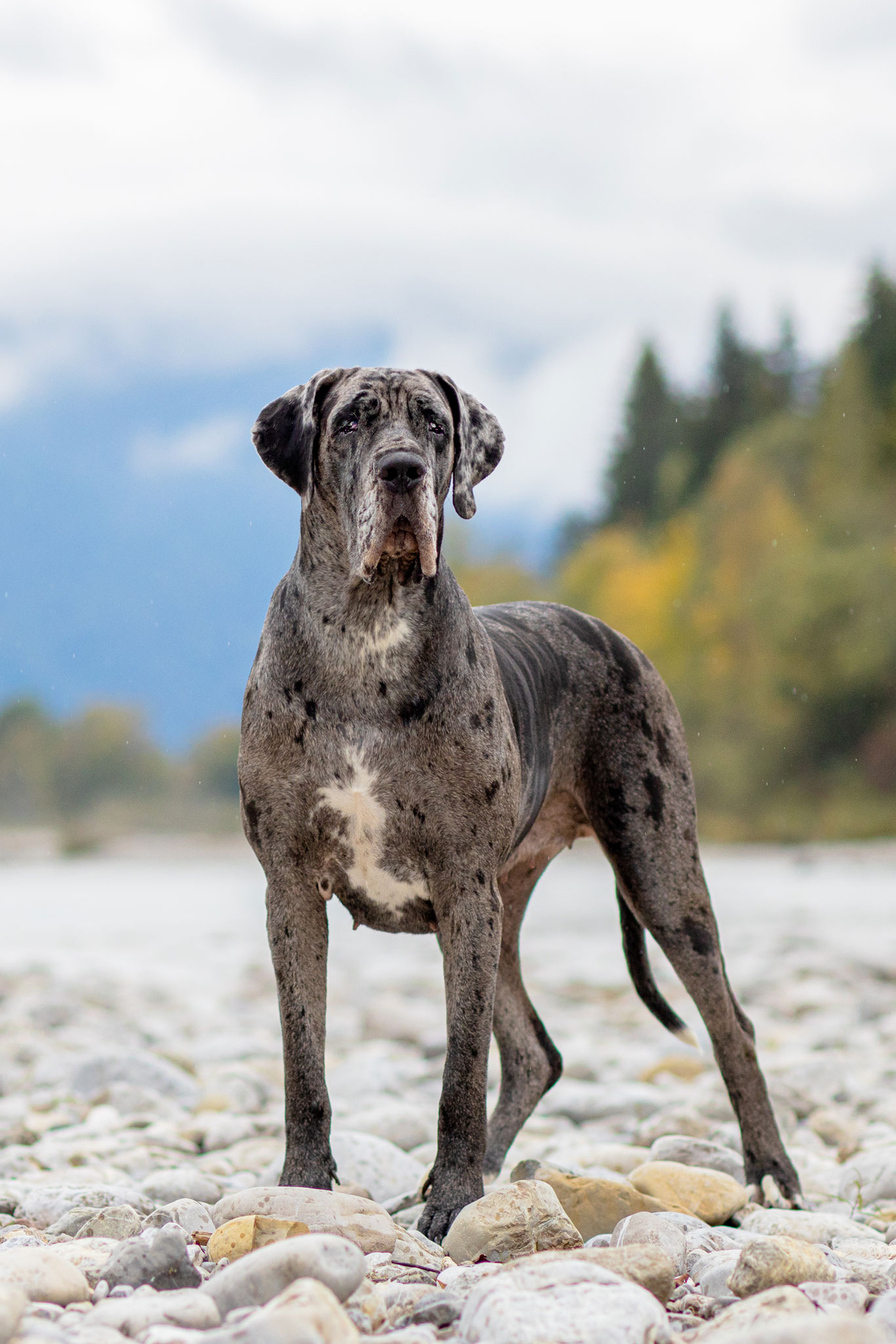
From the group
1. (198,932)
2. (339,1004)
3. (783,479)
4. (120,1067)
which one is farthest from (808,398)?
(120,1067)

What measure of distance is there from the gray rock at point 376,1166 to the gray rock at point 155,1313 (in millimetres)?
2109

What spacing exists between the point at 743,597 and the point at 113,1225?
4317 centimetres

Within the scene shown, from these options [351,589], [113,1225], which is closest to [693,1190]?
[113,1225]

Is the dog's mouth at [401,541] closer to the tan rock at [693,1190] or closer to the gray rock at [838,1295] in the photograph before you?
the gray rock at [838,1295]

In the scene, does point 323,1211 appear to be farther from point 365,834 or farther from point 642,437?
point 642,437

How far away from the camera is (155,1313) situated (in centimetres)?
294

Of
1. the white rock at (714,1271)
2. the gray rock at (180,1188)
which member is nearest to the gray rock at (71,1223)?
the gray rock at (180,1188)

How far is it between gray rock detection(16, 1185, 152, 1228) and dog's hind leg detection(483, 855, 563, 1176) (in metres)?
1.30

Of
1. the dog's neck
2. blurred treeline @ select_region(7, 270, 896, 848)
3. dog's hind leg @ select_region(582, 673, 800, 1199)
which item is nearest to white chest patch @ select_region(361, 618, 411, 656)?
the dog's neck

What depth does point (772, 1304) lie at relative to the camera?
2.91 metres

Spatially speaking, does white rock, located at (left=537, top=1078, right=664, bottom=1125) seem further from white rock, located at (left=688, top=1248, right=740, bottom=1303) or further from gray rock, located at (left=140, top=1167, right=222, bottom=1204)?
white rock, located at (left=688, top=1248, right=740, bottom=1303)

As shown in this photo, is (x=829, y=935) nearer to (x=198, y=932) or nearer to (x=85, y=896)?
(x=198, y=932)

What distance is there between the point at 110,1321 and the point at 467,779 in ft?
5.49

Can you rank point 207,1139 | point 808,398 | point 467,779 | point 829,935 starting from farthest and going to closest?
point 808,398 < point 829,935 < point 207,1139 < point 467,779
